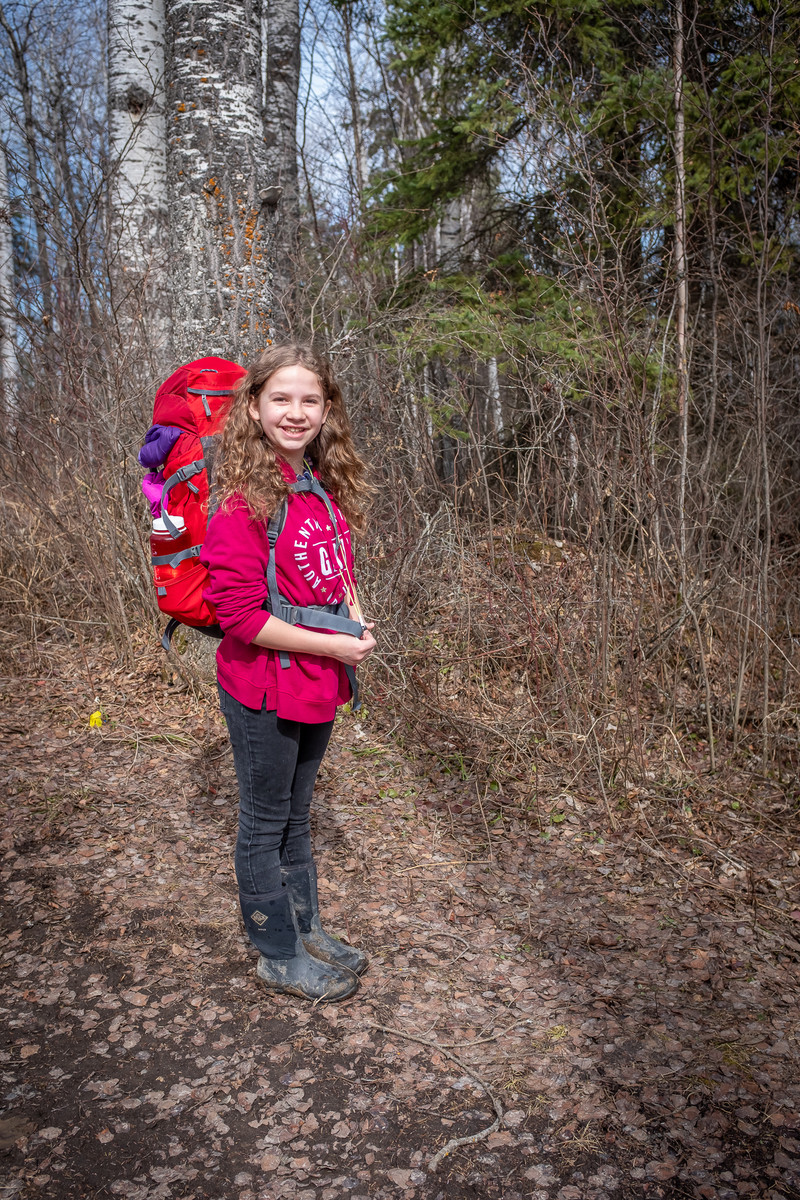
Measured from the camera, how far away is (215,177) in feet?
14.6

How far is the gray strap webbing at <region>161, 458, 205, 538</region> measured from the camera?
2320 millimetres

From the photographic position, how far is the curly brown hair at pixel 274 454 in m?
2.23

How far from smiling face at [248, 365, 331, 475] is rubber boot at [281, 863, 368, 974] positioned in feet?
4.65

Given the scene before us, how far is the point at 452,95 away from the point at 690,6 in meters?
1.90

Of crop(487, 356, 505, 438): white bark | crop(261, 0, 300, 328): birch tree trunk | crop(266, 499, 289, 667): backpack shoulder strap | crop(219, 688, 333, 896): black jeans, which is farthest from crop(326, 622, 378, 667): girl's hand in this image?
crop(261, 0, 300, 328): birch tree trunk

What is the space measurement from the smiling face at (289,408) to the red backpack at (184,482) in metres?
0.14

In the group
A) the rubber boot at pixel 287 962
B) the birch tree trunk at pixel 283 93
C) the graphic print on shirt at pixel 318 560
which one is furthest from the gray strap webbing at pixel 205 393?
the birch tree trunk at pixel 283 93

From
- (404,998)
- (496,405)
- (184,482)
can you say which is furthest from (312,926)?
(496,405)

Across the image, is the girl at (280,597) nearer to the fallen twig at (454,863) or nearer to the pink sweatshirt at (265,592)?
the pink sweatshirt at (265,592)

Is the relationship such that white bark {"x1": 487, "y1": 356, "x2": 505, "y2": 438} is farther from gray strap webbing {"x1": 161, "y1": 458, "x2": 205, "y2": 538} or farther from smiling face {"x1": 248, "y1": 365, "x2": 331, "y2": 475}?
gray strap webbing {"x1": 161, "y1": 458, "x2": 205, "y2": 538}

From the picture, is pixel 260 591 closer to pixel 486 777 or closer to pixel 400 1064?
pixel 400 1064

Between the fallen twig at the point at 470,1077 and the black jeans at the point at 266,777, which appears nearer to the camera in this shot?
Answer: the fallen twig at the point at 470,1077

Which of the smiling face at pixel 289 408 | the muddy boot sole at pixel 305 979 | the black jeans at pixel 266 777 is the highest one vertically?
the smiling face at pixel 289 408

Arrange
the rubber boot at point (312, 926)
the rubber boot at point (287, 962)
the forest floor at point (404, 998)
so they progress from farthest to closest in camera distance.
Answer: the rubber boot at point (312, 926) < the rubber boot at point (287, 962) < the forest floor at point (404, 998)
